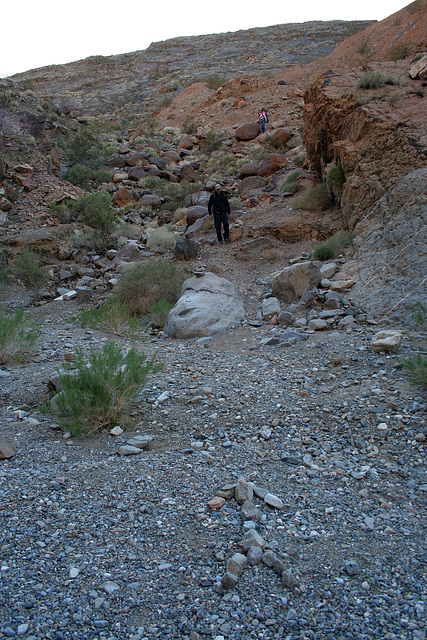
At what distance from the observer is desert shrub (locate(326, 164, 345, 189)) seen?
10.2 meters

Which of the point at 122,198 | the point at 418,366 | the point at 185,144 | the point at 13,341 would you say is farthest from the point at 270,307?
the point at 185,144

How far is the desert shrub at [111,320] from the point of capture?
24.1 ft

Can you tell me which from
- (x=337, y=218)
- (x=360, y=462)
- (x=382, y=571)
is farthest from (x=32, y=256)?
(x=382, y=571)

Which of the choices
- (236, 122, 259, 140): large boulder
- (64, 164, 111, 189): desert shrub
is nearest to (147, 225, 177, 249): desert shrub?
(64, 164, 111, 189): desert shrub

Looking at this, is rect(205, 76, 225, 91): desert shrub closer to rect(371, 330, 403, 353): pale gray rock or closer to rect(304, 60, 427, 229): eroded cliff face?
rect(304, 60, 427, 229): eroded cliff face

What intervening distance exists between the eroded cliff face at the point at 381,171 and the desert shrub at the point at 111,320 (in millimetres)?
3878

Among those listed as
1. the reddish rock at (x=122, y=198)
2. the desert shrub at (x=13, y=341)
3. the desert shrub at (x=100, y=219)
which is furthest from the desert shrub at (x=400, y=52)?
the desert shrub at (x=13, y=341)

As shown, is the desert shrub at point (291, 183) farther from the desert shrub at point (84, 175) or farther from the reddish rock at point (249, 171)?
the desert shrub at point (84, 175)

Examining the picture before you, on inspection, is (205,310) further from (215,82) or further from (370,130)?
(215,82)

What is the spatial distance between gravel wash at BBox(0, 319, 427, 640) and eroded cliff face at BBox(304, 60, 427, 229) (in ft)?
16.6

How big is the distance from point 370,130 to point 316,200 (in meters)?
2.36

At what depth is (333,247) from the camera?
884cm

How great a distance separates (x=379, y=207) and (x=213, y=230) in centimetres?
536

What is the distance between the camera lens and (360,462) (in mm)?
3213
